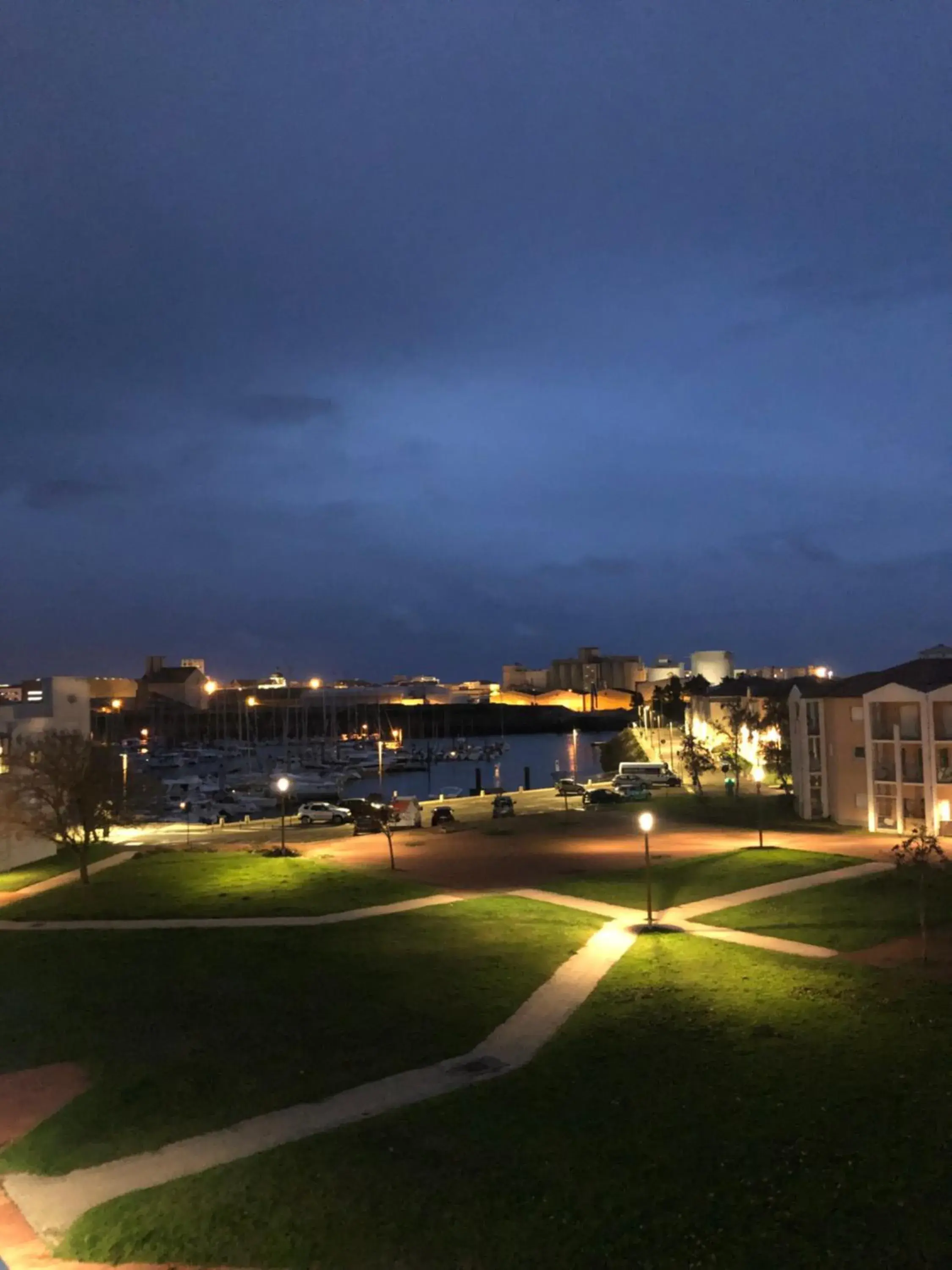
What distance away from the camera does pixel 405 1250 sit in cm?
934

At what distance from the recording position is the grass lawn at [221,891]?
26.5 m

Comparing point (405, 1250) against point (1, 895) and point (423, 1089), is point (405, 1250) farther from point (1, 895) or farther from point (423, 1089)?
point (1, 895)

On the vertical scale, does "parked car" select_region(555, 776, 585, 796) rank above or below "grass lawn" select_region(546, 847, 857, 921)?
above

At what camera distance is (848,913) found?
23391 millimetres

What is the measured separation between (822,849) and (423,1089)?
78.6 feet

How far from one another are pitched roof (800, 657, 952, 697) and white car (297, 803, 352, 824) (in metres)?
24.0

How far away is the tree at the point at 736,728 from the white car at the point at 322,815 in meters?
20.6

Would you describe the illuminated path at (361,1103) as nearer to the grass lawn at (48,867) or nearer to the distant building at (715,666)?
the grass lawn at (48,867)

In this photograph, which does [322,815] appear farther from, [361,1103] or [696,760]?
[361,1103]

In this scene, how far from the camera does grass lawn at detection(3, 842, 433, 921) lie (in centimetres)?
2650

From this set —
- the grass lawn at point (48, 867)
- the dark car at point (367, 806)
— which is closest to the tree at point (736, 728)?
the dark car at point (367, 806)

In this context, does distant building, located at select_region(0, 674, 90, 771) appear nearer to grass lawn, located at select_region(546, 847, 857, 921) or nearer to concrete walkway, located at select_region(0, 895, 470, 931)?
concrete walkway, located at select_region(0, 895, 470, 931)

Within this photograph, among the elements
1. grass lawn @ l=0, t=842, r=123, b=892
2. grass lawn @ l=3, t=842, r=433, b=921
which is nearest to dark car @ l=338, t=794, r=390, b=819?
grass lawn @ l=3, t=842, r=433, b=921

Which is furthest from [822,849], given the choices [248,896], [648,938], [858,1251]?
[858,1251]
